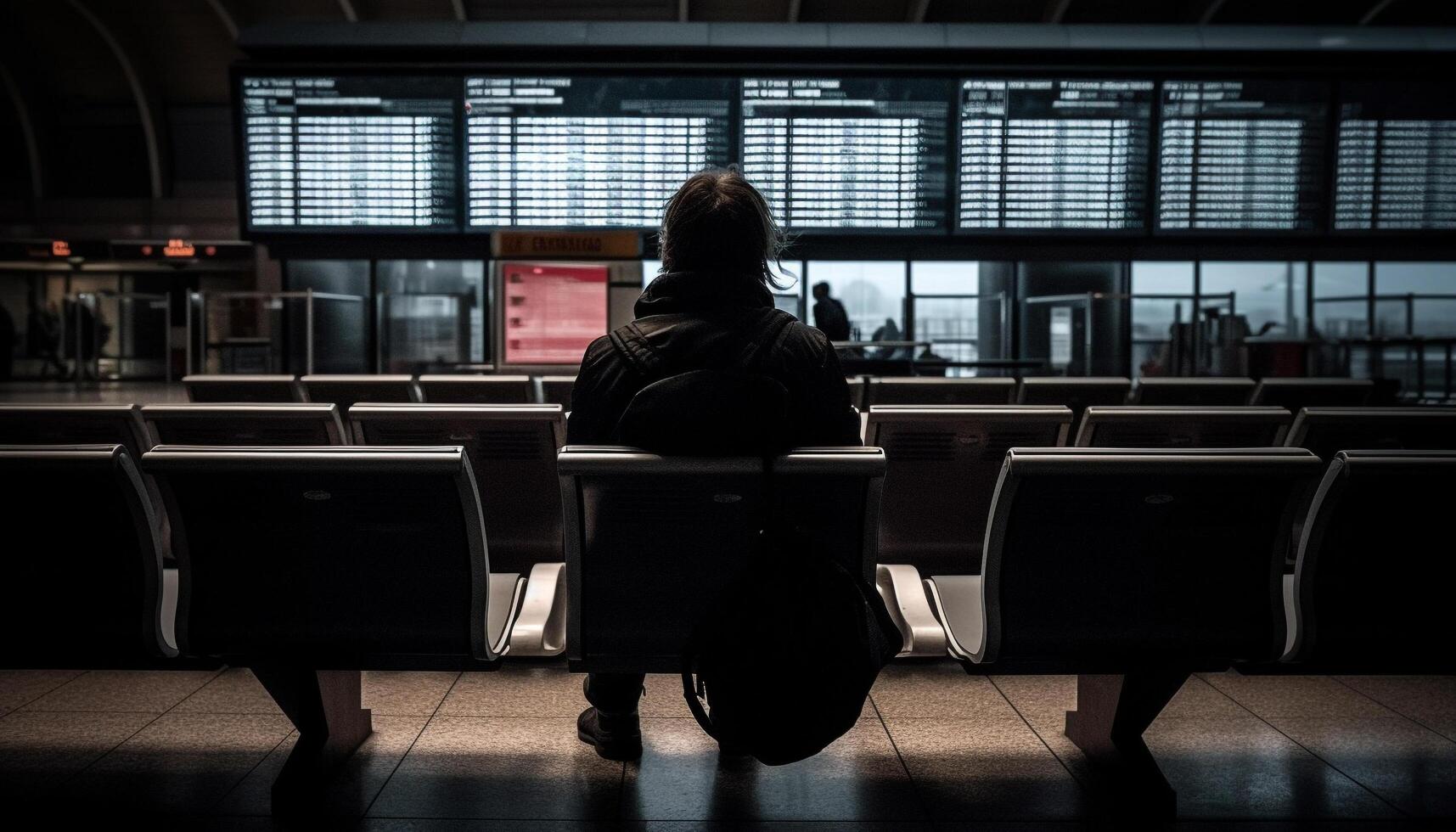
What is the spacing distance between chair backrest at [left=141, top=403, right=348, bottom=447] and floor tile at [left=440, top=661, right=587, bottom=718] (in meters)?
0.91

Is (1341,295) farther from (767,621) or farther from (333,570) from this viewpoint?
(333,570)

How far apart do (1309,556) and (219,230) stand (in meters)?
18.4

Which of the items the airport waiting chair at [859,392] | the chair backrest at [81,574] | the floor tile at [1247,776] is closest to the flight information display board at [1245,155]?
the airport waiting chair at [859,392]

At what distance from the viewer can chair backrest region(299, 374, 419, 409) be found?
4.39 metres

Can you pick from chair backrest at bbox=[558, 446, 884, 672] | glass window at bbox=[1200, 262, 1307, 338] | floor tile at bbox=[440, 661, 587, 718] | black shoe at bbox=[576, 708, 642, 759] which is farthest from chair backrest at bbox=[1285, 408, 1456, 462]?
glass window at bbox=[1200, 262, 1307, 338]

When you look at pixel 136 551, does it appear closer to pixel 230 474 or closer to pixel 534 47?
pixel 230 474

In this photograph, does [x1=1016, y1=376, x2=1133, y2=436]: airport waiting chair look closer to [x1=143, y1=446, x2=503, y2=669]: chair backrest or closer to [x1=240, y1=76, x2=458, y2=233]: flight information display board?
[x1=143, y1=446, x2=503, y2=669]: chair backrest

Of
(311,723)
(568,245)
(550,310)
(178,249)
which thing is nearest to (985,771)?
(311,723)

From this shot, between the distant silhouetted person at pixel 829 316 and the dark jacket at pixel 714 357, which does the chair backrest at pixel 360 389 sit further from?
the distant silhouetted person at pixel 829 316

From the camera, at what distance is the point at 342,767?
2.72 meters

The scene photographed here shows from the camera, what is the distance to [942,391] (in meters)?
4.55

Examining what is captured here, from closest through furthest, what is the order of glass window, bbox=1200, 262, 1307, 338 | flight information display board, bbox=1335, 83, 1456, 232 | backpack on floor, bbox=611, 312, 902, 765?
backpack on floor, bbox=611, 312, 902, 765 < flight information display board, bbox=1335, 83, 1456, 232 < glass window, bbox=1200, 262, 1307, 338

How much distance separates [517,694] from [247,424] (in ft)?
3.92

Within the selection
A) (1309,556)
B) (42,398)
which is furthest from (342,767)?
(42,398)
